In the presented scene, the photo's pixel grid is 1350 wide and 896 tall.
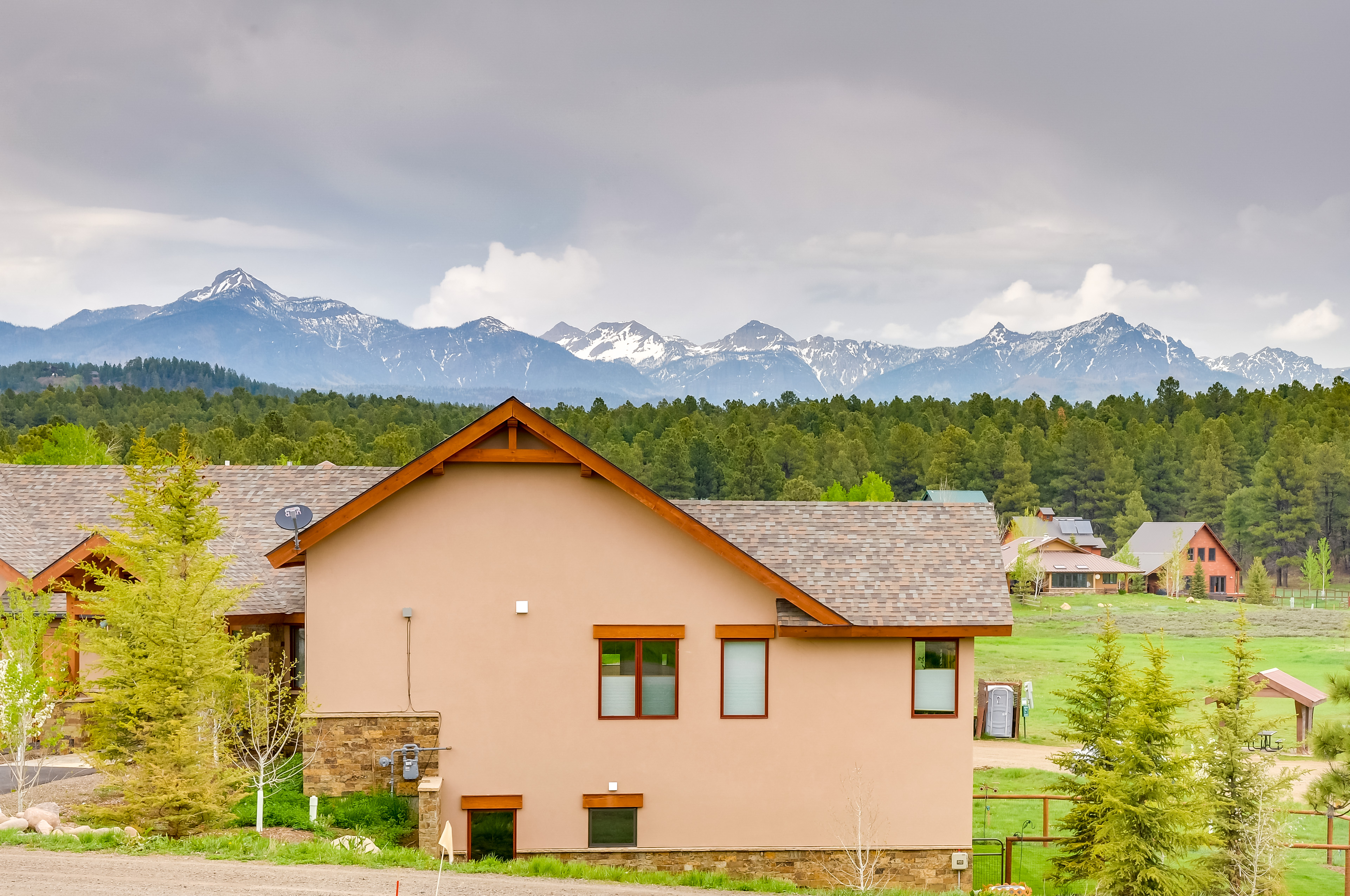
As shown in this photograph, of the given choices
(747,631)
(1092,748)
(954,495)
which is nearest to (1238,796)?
(1092,748)

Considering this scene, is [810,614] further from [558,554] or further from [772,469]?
[772,469]

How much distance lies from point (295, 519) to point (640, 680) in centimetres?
602

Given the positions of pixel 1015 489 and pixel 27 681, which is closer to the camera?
pixel 27 681

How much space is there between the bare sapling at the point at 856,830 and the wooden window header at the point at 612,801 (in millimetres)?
3241

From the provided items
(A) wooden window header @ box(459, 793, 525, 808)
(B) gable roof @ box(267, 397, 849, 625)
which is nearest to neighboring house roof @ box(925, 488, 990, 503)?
(B) gable roof @ box(267, 397, 849, 625)

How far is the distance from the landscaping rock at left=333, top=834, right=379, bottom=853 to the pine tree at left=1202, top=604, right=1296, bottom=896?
11746 mm

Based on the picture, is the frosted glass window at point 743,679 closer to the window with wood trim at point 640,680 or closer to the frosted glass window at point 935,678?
the window with wood trim at point 640,680

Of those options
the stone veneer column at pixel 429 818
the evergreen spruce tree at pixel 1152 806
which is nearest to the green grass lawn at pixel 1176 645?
the evergreen spruce tree at pixel 1152 806

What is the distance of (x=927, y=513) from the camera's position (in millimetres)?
18828

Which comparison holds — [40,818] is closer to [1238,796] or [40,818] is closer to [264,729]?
[264,729]

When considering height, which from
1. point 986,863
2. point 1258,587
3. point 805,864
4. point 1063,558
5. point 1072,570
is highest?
point 1063,558

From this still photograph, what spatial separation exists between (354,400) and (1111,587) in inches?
4741

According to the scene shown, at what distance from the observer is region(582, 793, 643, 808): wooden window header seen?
16266mm

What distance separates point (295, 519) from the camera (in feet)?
52.5
